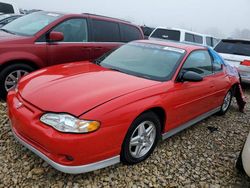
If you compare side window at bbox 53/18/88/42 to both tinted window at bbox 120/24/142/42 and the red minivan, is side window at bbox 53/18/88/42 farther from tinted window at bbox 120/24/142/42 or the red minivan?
tinted window at bbox 120/24/142/42

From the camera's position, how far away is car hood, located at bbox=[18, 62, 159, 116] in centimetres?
256

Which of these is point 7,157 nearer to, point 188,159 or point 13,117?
point 13,117

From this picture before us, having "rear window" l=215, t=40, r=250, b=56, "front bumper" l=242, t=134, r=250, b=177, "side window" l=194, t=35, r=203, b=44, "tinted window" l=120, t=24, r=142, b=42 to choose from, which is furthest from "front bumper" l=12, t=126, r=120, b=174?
"side window" l=194, t=35, r=203, b=44

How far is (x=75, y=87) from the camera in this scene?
2.87m

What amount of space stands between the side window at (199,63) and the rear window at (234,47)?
12.8 ft

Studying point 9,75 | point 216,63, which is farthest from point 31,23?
point 216,63

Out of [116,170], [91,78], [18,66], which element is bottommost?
[116,170]

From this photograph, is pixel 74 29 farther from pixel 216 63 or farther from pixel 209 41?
pixel 209 41

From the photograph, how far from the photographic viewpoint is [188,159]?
3.42 metres

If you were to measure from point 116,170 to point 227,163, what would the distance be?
1580mm

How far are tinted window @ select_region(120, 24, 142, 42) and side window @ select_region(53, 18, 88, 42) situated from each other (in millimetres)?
1121

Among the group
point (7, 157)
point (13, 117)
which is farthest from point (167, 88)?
point (7, 157)

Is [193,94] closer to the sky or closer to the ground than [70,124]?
closer to the ground

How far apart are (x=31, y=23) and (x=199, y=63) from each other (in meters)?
3.30
